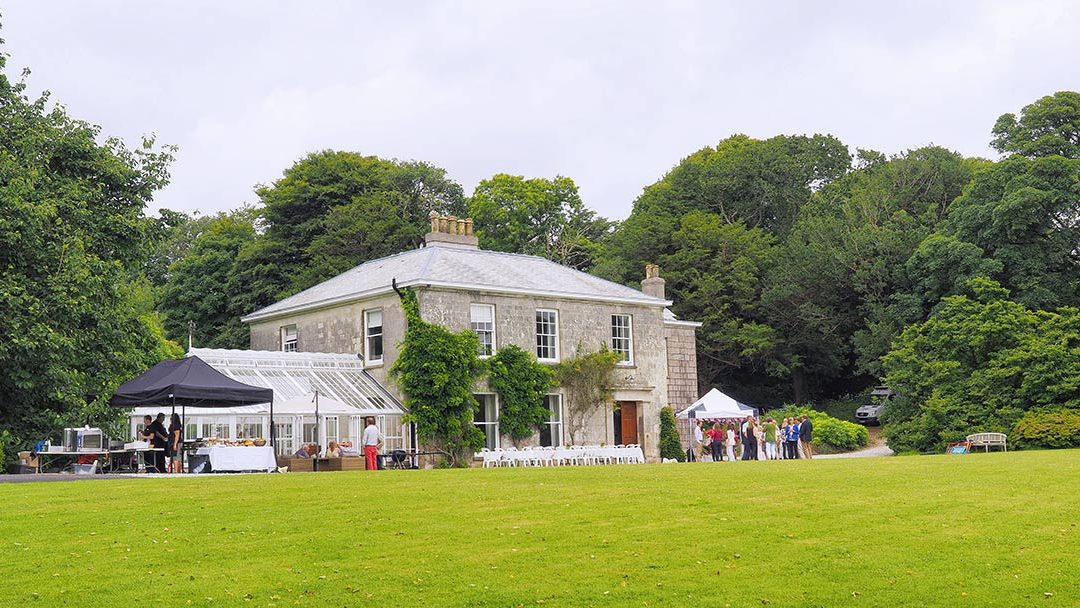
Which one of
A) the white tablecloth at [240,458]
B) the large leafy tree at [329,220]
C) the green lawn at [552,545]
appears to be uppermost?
the large leafy tree at [329,220]

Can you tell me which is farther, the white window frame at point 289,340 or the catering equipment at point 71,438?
the white window frame at point 289,340

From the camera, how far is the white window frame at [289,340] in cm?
3762

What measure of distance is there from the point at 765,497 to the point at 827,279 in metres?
39.1

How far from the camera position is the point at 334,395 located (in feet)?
106

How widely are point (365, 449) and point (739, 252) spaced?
2965cm

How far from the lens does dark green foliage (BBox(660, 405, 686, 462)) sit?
38.4m

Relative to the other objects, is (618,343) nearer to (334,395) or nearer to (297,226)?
(334,395)

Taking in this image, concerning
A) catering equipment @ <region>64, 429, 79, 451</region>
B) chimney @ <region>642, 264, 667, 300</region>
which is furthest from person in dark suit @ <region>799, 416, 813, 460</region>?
catering equipment @ <region>64, 429, 79, 451</region>

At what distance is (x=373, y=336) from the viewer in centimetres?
3488

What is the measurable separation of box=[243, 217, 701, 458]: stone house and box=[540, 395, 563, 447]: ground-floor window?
3 centimetres

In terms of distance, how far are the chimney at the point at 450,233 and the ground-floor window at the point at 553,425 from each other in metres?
5.96

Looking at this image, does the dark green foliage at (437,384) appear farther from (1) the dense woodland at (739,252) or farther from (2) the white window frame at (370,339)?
(1) the dense woodland at (739,252)

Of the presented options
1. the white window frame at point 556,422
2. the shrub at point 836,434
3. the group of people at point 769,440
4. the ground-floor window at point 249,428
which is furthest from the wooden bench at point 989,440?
the ground-floor window at point 249,428

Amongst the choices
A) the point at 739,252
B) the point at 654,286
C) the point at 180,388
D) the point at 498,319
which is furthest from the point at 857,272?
the point at 180,388
